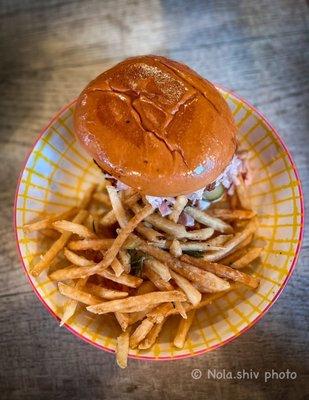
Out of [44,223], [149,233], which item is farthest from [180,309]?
[44,223]

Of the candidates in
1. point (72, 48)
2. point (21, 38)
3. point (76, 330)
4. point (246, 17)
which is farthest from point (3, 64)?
point (76, 330)

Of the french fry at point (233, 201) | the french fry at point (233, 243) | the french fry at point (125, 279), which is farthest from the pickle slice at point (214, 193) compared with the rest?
the french fry at point (125, 279)

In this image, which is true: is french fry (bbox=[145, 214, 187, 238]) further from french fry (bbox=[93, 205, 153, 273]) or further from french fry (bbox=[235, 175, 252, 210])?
french fry (bbox=[235, 175, 252, 210])

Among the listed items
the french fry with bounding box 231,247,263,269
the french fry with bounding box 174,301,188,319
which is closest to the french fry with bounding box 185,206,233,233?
the french fry with bounding box 231,247,263,269

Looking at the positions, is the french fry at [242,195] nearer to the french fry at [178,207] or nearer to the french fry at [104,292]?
the french fry at [178,207]

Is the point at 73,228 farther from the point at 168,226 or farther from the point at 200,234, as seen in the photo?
the point at 200,234

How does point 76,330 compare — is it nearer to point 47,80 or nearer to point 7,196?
point 7,196
